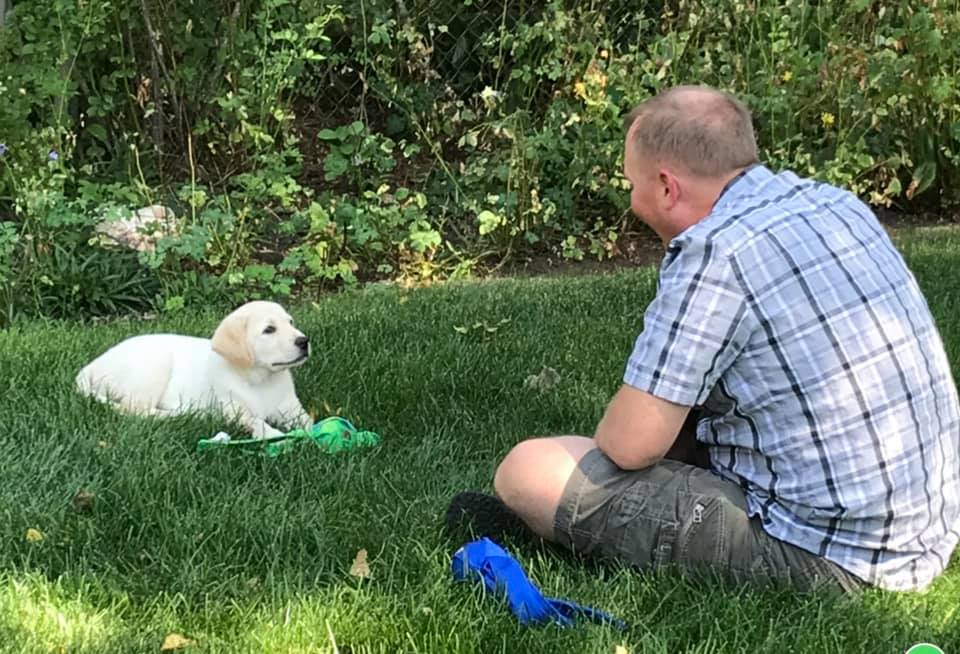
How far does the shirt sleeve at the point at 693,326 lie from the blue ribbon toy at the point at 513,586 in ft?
1.68

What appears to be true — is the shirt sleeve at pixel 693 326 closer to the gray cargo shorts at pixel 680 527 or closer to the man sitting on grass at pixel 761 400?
the man sitting on grass at pixel 761 400

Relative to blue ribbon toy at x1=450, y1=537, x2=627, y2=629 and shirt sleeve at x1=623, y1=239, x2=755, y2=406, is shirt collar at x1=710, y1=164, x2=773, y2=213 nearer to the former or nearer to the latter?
shirt sleeve at x1=623, y1=239, x2=755, y2=406

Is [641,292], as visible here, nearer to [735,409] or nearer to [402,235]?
[402,235]

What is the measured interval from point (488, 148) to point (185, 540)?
5673mm

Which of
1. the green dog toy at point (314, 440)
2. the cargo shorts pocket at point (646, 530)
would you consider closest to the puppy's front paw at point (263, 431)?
the green dog toy at point (314, 440)

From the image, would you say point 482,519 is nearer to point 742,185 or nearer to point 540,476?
point 540,476

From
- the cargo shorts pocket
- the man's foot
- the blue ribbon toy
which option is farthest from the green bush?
the cargo shorts pocket

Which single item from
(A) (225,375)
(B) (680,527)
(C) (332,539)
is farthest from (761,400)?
(A) (225,375)

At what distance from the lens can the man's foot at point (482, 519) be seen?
9.55 feet

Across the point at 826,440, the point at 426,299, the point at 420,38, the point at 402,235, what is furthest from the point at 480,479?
the point at 420,38

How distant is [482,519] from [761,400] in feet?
2.75

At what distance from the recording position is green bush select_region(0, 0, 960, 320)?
22.2 feet

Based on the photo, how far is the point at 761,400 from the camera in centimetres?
250

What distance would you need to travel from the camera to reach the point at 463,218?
7945mm
